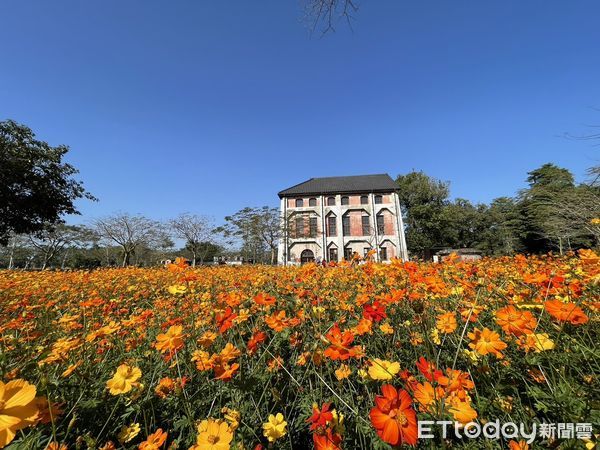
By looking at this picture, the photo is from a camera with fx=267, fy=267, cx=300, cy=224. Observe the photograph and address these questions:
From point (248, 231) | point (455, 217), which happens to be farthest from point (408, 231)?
point (248, 231)

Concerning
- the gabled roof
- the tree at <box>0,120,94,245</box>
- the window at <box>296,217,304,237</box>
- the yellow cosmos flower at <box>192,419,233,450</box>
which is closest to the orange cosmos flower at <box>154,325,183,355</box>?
the yellow cosmos flower at <box>192,419,233,450</box>

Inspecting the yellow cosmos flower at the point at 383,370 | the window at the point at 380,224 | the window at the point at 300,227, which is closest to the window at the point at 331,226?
the window at the point at 300,227

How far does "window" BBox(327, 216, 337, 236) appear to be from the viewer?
105 feet

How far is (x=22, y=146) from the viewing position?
570 inches

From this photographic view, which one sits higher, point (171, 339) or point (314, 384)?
point (171, 339)

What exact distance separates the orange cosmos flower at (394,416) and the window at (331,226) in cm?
3131

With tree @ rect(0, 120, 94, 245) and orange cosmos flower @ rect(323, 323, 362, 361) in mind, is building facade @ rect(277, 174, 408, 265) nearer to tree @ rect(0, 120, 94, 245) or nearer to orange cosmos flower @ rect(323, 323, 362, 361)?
tree @ rect(0, 120, 94, 245)

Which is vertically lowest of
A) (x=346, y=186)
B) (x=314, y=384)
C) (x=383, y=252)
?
(x=314, y=384)

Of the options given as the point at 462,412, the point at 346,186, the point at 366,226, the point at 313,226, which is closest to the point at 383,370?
the point at 462,412

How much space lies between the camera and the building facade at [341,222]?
30.4 m

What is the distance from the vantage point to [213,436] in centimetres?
90

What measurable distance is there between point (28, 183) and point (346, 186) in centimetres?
2884

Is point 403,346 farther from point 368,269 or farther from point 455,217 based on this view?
point 455,217

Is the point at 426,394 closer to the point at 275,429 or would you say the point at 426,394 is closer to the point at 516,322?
the point at 516,322
